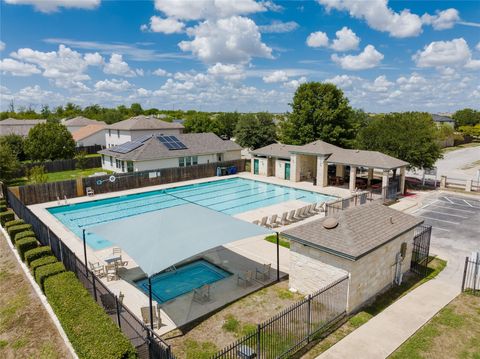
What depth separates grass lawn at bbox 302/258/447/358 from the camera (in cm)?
956

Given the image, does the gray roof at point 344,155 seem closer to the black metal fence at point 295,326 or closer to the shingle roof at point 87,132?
the black metal fence at point 295,326

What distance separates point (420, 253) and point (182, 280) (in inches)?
411

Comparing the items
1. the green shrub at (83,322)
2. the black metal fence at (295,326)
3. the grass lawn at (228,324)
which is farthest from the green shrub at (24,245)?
the black metal fence at (295,326)

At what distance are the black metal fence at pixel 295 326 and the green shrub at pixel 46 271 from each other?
7.04 meters

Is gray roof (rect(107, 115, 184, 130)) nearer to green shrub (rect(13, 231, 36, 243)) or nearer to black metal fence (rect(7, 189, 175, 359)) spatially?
green shrub (rect(13, 231, 36, 243))

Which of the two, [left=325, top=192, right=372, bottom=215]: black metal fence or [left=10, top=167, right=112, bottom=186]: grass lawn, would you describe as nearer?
[left=325, top=192, right=372, bottom=215]: black metal fence

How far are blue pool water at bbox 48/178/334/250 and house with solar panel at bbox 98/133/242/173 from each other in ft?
16.7

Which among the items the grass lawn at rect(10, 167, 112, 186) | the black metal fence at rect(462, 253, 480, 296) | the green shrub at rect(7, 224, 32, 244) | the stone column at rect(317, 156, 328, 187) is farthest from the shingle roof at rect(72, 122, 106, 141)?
the black metal fence at rect(462, 253, 480, 296)

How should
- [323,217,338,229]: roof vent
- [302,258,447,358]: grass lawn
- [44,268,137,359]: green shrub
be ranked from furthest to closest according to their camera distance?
[323,217,338,229]: roof vent
[302,258,447,358]: grass lawn
[44,268,137,359]: green shrub

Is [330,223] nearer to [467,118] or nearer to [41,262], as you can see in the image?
[41,262]

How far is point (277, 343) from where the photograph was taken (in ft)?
30.1

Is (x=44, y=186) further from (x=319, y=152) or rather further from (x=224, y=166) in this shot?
(x=319, y=152)

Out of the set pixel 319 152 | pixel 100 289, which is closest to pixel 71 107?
pixel 319 152

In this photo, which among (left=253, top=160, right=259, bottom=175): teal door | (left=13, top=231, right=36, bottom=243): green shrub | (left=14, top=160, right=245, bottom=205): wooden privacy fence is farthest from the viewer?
(left=253, top=160, right=259, bottom=175): teal door
